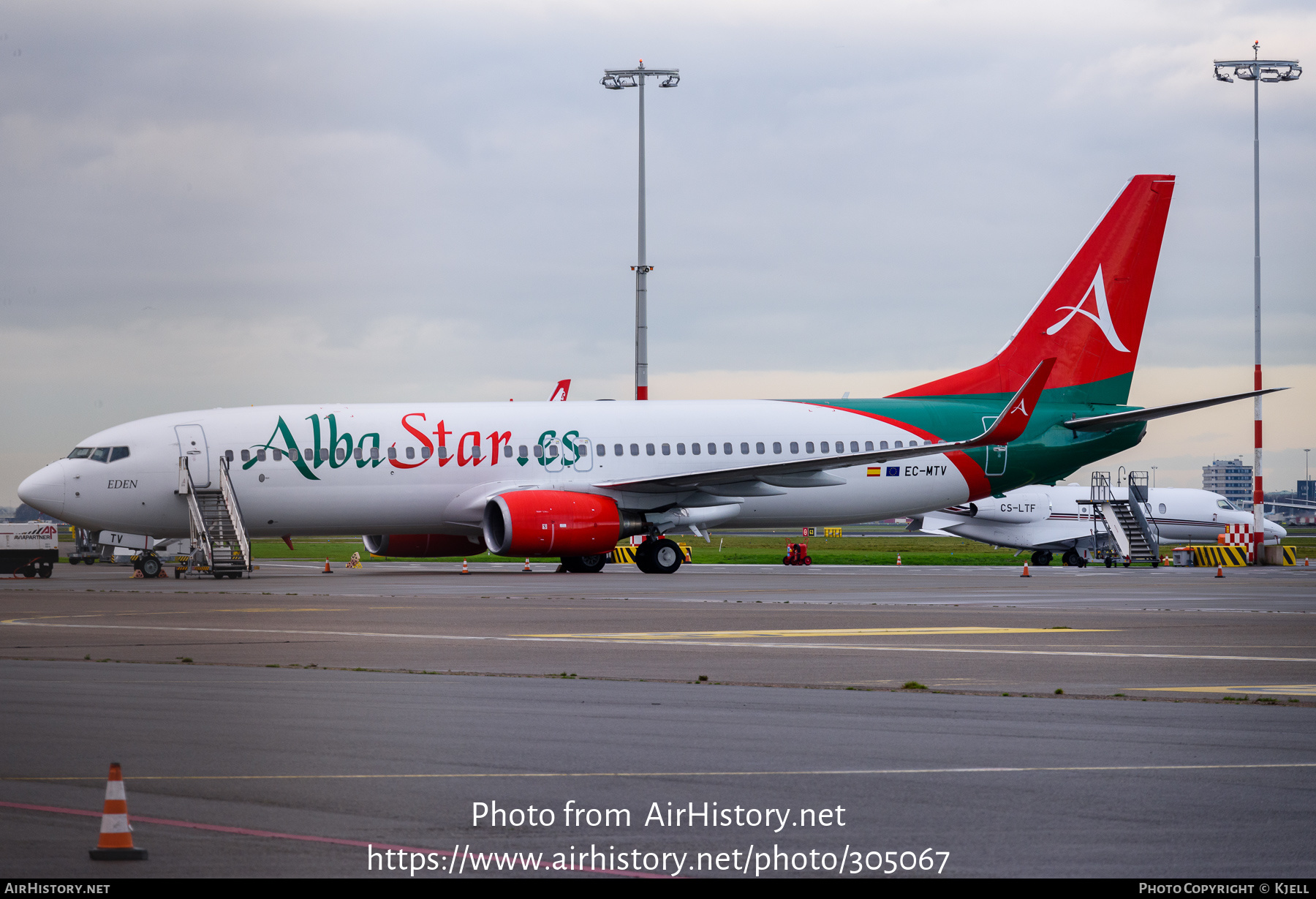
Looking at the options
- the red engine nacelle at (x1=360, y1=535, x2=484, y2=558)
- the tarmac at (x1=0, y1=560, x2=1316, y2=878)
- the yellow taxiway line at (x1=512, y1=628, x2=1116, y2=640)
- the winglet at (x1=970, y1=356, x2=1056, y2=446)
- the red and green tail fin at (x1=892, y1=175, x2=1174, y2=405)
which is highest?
the red and green tail fin at (x1=892, y1=175, x2=1174, y2=405)

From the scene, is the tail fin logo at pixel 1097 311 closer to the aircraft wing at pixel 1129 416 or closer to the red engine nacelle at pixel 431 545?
the aircraft wing at pixel 1129 416

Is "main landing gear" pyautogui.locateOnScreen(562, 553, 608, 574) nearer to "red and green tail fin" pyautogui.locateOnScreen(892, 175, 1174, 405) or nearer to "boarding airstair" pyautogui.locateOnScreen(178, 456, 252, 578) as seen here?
"boarding airstair" pyautogui.locateOnScreen(178, 456, 252, 578)

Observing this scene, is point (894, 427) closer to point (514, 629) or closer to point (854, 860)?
point (514, 629)

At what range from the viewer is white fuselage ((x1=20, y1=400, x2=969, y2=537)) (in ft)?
122

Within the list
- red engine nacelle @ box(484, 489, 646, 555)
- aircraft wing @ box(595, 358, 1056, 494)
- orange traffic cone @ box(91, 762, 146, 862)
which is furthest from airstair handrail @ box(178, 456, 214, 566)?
orange traffic cone @ box(91, 762, 146, 862)

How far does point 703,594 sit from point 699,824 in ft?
68.3

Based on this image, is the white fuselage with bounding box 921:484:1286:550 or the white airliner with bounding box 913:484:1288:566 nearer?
the white airliner with bounding box 913:484:1288:566

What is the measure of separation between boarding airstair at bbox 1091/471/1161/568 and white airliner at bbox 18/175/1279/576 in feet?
22.4

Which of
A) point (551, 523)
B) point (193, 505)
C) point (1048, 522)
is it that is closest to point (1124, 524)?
point (1048, 522)

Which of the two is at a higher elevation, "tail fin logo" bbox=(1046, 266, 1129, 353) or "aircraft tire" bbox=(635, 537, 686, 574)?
"tail fin logo" bbox=(1046, 266, 1129, 353)

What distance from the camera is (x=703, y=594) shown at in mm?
28078

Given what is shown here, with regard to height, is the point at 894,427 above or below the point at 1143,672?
above

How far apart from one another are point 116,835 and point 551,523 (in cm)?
3015

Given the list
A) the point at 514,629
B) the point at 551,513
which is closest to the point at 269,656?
the point at 514,629
